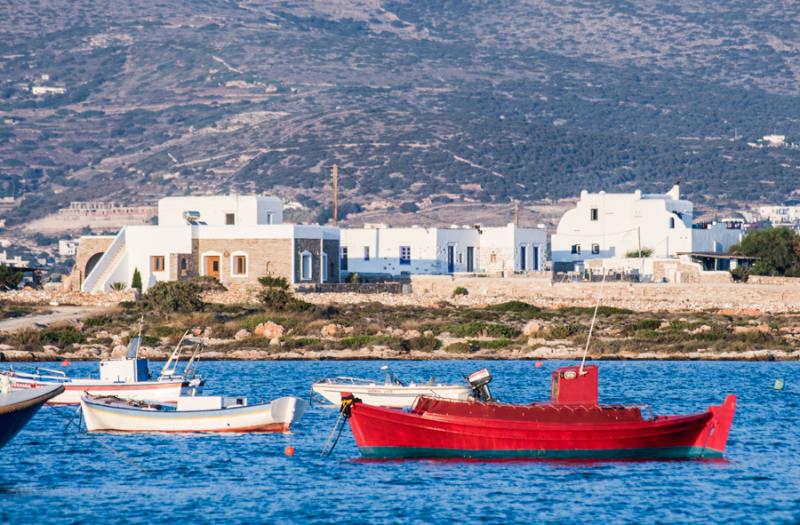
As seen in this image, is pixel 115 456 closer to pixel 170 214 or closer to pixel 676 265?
pixel 170 214

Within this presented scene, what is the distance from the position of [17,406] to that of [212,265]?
166ft

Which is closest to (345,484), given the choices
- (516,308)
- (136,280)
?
→ (516,308)

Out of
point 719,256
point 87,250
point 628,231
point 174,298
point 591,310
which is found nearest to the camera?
point 174,298

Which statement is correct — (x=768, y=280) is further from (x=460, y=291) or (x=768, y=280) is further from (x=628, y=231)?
(x=628, y=231)

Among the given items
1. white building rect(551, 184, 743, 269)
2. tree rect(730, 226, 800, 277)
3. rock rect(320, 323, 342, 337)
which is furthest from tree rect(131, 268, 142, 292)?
tree rect(730, 226, 800, 277)

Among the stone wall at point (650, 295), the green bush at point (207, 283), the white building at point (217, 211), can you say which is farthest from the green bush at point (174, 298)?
the stone wall at point (650, 295)

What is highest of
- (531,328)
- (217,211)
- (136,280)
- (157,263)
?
(217,211)

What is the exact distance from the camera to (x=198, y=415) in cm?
4041

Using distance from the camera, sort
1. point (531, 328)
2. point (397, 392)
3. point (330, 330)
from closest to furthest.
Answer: point (397, 392)
point (531, 328)
point (330, 330)

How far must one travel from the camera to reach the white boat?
40.4 metres

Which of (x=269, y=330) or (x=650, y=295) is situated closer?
(x=269, y=330)

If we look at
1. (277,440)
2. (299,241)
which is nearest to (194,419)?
(277,440)

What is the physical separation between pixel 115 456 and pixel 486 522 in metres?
11.8

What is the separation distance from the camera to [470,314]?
75.6m
